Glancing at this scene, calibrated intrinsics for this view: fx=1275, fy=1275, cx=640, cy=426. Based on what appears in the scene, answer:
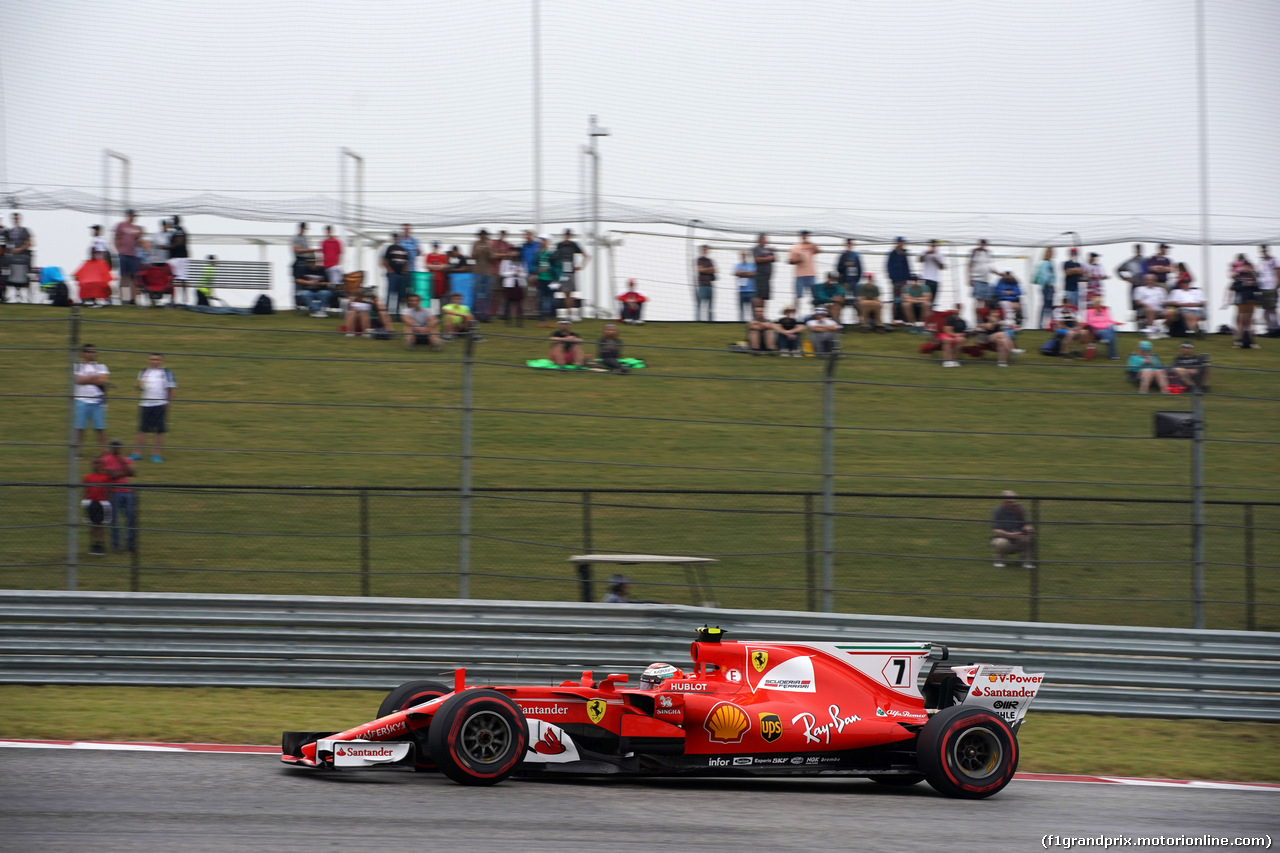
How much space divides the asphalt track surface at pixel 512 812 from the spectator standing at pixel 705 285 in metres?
14.7

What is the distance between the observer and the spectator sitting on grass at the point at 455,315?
1869cm

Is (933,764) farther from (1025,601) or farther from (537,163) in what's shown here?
(537,163)

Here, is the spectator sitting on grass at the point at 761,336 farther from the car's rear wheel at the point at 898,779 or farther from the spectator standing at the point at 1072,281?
the car's rear wheel at the point at 898,779

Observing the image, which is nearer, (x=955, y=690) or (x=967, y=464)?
(x=955, y=690)

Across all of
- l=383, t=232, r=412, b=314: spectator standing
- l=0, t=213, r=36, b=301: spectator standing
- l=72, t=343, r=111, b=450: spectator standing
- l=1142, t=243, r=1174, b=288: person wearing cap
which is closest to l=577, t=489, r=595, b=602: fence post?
l=72, t=343, r=111, b=450: spectator standing

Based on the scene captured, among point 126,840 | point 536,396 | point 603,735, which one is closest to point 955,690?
point 603,735

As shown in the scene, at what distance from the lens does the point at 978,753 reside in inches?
308

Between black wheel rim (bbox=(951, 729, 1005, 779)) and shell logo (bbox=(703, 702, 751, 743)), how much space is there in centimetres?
134

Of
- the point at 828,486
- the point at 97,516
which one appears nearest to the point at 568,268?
the point at 828,486

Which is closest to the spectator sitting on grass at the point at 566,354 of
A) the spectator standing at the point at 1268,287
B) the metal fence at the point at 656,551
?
the metal fence at the point at 656,551

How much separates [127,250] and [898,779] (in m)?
17.2

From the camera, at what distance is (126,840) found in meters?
5.64

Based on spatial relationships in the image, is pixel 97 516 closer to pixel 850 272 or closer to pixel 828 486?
pixel 828 486

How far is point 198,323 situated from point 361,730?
15.5m
